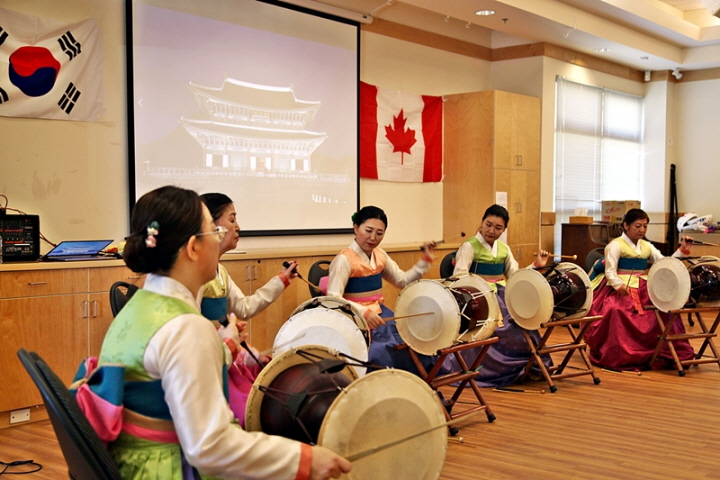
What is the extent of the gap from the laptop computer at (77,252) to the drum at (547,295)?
8.67ft

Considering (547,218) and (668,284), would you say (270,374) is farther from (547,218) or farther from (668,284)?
(547,218)

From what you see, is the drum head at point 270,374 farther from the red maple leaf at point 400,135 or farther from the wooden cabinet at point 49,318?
the red maple leaf at point 400,135

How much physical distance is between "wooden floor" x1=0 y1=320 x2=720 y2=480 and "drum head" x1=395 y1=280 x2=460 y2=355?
0.54 m

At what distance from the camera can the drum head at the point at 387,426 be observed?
5.28ft

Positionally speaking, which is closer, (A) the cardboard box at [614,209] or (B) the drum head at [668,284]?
(B) the drum head at [668,284]

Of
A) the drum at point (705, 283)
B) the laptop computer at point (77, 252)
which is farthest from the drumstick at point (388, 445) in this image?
the drum at point (705, 283)

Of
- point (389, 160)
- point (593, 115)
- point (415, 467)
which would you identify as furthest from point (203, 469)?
point (593, 115)

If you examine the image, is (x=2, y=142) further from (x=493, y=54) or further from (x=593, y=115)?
(x=593, y=115)

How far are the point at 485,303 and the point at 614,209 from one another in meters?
5.30

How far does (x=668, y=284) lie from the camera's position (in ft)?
17.4

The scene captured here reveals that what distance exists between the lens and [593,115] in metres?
9.17

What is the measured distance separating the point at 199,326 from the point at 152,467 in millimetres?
339

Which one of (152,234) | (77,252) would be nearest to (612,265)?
(77,252)

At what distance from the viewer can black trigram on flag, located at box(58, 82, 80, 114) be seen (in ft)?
15.0
